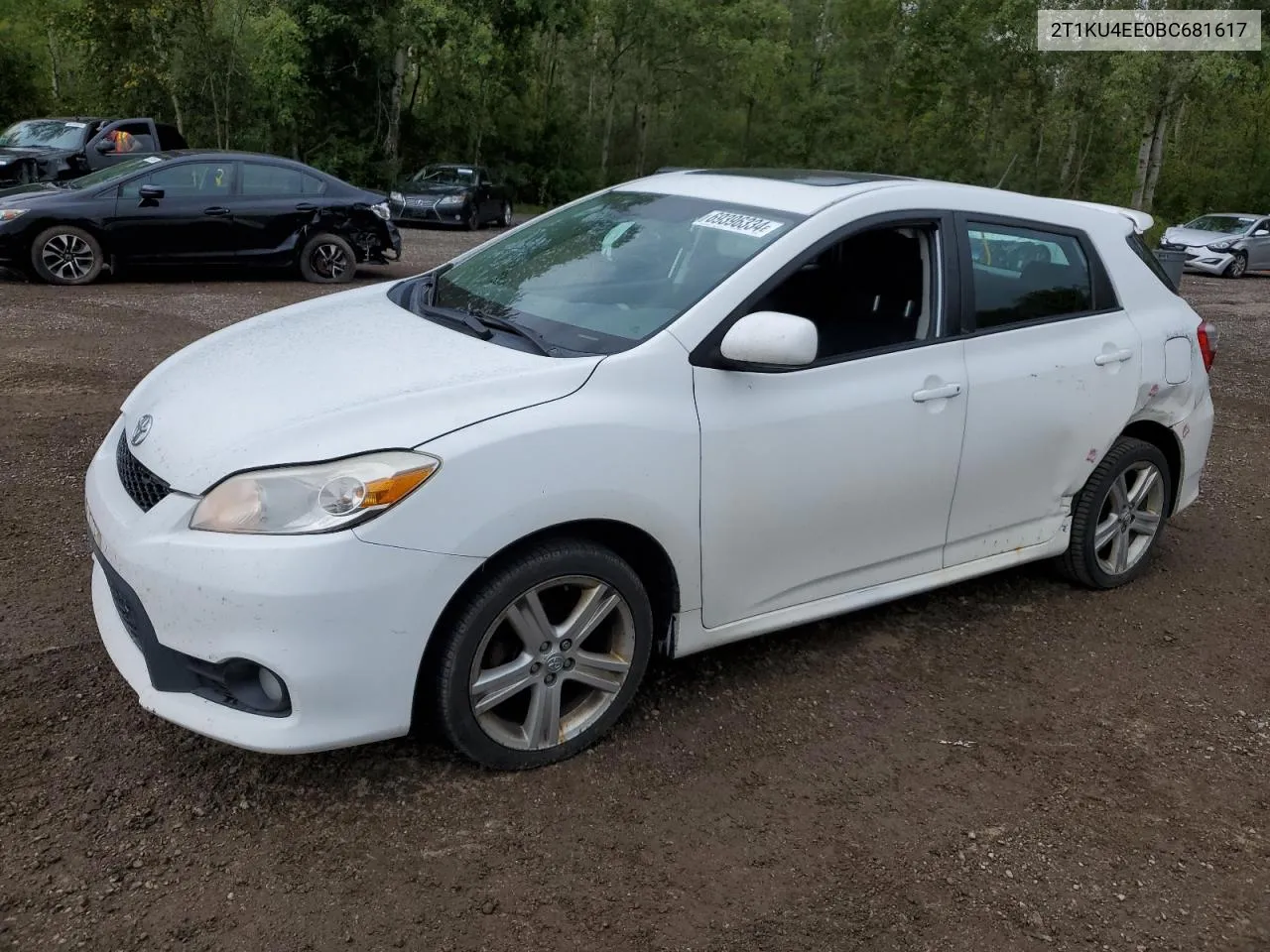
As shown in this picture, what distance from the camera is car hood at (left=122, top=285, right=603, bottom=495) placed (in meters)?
2.82

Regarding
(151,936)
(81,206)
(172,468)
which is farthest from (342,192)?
(151,936)

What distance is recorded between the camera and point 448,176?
24.1 meters

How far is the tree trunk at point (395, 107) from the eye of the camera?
29188mm

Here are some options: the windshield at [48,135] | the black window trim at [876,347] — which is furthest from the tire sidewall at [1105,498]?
the windshield at [48,135]

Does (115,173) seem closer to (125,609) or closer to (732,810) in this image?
(125,609)

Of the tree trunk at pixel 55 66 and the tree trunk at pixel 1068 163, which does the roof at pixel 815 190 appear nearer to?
the tree trunk at pixel 55 66

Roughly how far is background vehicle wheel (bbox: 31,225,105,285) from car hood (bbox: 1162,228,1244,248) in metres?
21.5

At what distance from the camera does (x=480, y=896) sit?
266cm

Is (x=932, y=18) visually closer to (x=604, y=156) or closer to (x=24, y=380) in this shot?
(x=604, y=156)

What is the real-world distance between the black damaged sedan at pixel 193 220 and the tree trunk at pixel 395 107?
58.0ft

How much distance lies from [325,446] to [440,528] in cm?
36

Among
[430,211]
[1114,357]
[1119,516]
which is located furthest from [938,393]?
[430,211]

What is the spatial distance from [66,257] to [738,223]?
991 centimetres

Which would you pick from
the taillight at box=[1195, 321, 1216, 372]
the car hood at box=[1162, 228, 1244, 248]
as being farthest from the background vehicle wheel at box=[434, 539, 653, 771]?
the car hood at box=[1162, 228, 1244, 248]
